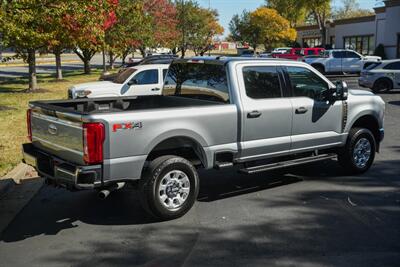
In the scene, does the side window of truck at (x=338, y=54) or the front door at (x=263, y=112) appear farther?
the side window of truck at (x=338, y=54)

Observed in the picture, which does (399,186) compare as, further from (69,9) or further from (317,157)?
(69,9)

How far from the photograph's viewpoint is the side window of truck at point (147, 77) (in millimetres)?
15008

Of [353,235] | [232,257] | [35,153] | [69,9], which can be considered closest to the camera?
[232,257]

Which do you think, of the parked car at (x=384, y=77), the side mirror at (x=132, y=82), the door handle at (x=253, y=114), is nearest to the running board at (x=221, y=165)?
the door handle at (x=253, y=114)

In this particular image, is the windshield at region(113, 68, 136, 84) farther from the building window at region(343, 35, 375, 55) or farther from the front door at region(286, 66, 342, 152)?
the building window at region(343, 35, 375, 55)

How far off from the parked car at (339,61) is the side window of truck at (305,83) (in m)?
24.1

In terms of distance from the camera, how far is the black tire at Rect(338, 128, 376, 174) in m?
7.52

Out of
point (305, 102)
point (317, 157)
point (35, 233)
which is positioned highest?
point (305, 102)

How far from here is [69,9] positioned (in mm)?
12469

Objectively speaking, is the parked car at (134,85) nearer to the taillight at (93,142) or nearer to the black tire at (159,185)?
the black tire at (159,185)

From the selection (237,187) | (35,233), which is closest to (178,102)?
(237,187)

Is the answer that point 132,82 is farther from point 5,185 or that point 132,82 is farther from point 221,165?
point 221,165

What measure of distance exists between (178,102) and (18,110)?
9103mm

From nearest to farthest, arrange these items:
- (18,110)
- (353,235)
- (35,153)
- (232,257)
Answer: (232,257) < (353,235) < (35,153) < (18,110)
